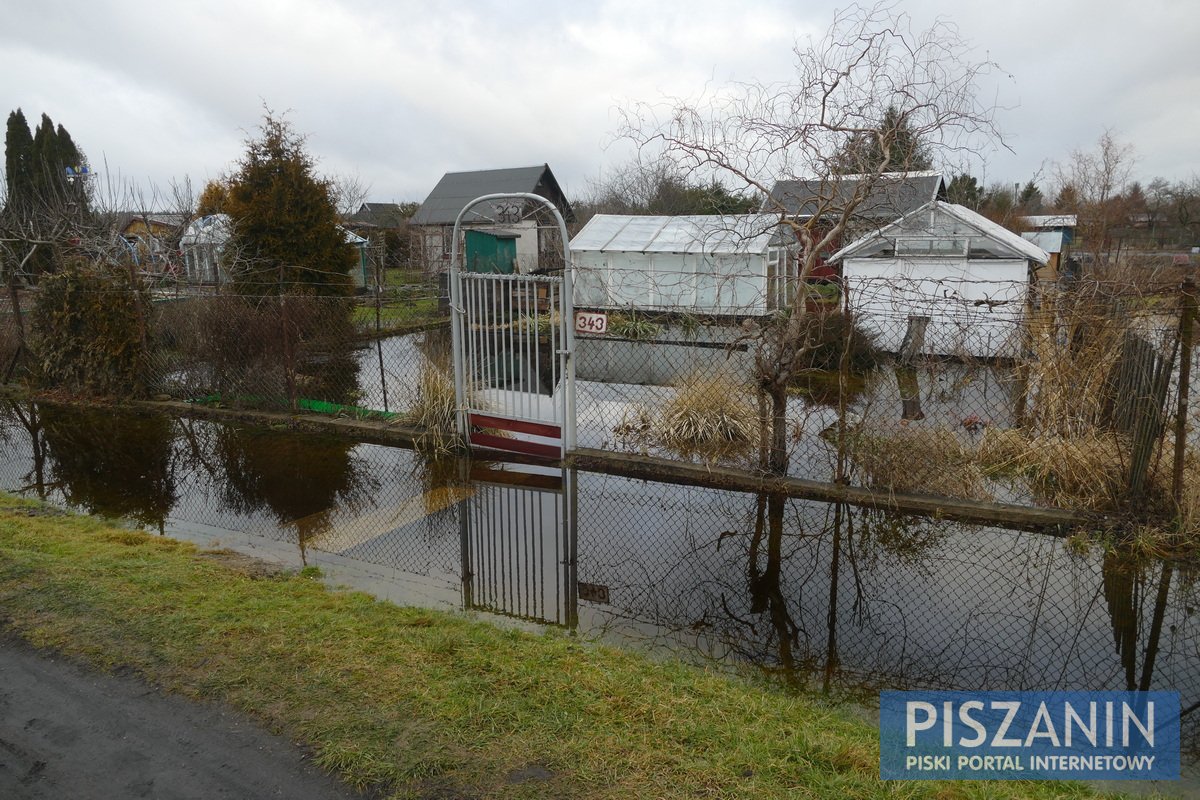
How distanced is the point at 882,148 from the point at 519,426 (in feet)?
13.4

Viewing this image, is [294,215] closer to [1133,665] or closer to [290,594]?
[290,594]

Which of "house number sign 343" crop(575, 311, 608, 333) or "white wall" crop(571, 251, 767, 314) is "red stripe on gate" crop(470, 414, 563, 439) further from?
"white wall" crop(571, 251, 767, 314)

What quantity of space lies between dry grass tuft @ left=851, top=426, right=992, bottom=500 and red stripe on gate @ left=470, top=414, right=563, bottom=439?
9.05 ft

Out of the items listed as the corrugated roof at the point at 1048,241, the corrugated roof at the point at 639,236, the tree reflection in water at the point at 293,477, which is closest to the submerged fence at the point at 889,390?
the tree reflection in water at the point at 293,477

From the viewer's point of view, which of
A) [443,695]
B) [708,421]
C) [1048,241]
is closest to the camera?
[443,695]

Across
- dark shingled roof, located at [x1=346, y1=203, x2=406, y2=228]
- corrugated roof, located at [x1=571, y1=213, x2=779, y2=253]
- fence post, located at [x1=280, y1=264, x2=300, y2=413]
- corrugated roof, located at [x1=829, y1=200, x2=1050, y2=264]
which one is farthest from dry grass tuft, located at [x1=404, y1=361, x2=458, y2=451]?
dark shingled roof, located at [x1=346, y1=203, x2=406, y2=228]

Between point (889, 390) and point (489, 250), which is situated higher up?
point (489, 250)

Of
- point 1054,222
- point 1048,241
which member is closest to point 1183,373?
point 1048,241

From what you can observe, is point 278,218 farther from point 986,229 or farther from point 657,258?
point 986,229

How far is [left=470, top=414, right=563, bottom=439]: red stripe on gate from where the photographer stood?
7605 mm

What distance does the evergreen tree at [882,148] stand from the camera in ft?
21.3

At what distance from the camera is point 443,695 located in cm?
342

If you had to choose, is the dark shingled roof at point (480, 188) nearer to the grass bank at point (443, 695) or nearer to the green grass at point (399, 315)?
the green grass at point (399, 315)

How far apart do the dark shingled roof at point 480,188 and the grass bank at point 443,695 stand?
32.1 m
